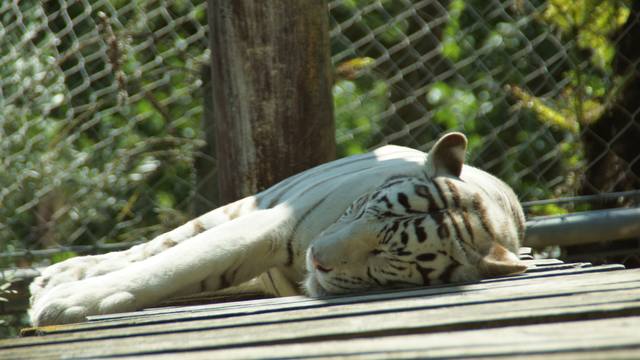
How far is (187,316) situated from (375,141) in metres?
1.99

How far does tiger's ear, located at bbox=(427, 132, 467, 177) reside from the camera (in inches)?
70.7

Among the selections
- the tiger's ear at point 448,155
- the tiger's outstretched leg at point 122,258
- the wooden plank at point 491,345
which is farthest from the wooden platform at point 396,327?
the tiger's outstretched leg at point 122,258

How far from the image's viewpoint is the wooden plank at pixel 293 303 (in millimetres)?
1409

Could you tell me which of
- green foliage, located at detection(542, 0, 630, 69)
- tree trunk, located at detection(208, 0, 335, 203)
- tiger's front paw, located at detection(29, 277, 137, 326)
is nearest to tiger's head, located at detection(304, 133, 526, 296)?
tiger's front paw, located at detection(29, 277, 137, 326)

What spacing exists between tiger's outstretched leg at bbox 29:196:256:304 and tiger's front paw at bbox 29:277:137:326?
0.36 m

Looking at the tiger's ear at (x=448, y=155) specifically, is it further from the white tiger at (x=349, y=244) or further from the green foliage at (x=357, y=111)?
the green foliage at (x=357, y=111)

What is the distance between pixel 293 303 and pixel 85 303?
1.34 ft

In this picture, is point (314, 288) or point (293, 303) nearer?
point (293, 303)

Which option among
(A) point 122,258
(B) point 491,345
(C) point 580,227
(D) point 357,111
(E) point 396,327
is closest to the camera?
(B) point 491,345

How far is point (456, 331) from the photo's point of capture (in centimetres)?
110

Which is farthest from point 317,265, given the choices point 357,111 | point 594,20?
point 594,20

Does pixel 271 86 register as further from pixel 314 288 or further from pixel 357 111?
pixel 357 111

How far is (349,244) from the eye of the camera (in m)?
1.63

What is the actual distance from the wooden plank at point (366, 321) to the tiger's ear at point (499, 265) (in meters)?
0.25
